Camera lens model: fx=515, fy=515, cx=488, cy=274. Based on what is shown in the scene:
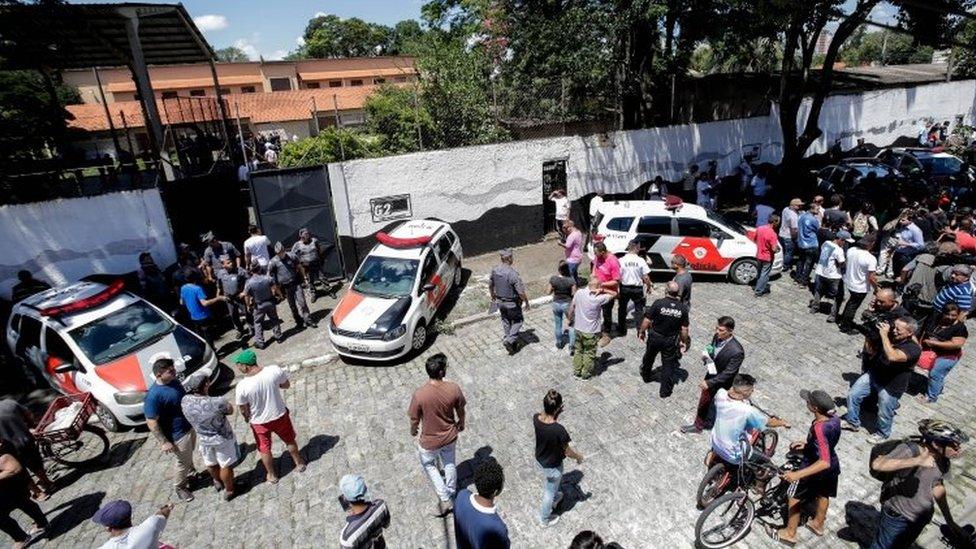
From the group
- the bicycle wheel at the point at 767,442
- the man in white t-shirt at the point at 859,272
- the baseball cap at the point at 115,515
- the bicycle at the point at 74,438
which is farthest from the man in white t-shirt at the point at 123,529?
the man in white t-shirt at the point at 859,272

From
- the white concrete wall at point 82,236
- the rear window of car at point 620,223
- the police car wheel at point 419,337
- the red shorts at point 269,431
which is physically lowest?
the police car wheel at point 419,337

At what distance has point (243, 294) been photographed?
33.0 feet

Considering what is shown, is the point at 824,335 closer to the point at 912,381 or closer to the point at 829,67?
the point at 912,381

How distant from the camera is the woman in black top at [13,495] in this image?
548 cm

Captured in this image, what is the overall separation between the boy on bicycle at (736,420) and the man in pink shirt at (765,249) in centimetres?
619

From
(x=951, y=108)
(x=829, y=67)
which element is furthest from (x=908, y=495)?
(x=951, y=108)

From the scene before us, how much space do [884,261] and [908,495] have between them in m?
9.01

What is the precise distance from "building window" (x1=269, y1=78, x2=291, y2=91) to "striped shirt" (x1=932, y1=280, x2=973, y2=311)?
51.2 m

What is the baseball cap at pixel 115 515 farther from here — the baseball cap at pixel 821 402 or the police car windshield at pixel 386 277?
the baseball cap at pixel 821 402

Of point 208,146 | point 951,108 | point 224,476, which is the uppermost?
point 208,146

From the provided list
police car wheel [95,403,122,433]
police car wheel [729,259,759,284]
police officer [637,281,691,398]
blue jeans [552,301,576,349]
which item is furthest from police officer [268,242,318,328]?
police car wheel [729,259,759,284]

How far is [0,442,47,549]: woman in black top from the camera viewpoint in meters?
5.48

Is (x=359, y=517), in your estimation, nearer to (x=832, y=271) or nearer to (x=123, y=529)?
(x=123, y=529)

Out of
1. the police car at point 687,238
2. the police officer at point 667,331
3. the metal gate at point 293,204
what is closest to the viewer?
the police officer at point 667,331
